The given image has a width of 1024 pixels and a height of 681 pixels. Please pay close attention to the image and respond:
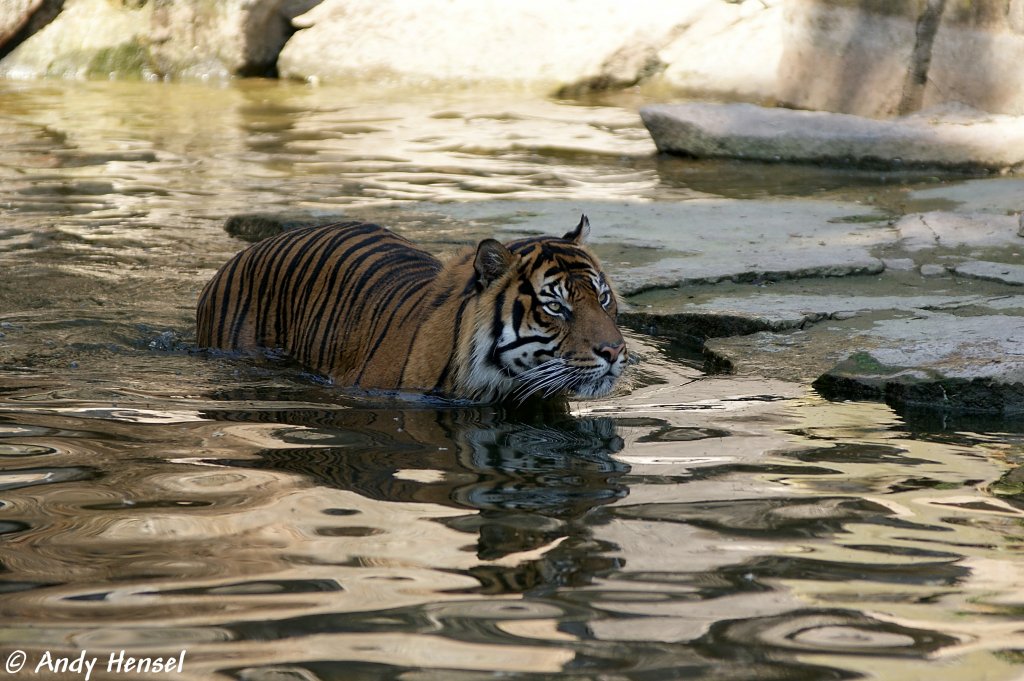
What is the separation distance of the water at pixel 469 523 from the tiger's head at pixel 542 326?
113 mm

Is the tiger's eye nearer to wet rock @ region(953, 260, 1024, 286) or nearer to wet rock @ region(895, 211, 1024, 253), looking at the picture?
wet rock @ region(953, 260, 1024, 286)

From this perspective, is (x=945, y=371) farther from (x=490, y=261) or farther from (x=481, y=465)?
(x=481, y=465)

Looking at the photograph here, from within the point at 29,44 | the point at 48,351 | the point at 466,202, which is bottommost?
the point at 48,351

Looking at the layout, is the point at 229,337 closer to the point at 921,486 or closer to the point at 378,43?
the point at 921,486

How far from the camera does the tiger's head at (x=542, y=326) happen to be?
3545 mm

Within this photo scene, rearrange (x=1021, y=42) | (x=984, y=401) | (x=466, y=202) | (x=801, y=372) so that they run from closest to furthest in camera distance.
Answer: (x=984, y=401) < (x=801, y=372) < (x=466, y=202) < (x=1021, y=42)

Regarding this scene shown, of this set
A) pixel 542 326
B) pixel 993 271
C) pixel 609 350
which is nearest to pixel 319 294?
pixel 542 326

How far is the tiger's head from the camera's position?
354 cm

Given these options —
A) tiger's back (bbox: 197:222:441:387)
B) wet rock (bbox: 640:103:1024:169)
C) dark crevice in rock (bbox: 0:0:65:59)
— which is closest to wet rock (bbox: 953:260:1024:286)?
tiger's back (bbox: 197:222:441:387)

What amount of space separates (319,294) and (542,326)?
100 centimetres

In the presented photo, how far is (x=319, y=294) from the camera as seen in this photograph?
14.0 ft

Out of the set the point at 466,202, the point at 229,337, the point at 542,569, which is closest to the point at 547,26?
the point at 466,202

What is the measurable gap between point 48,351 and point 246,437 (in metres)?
1.37

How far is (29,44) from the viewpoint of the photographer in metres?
14.3
